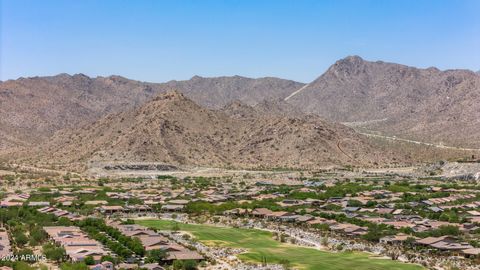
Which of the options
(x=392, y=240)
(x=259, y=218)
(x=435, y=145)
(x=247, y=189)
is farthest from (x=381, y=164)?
(x=392, y=240)

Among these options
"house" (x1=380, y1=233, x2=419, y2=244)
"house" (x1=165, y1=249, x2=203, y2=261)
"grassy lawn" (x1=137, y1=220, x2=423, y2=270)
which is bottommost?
"grassy lawn" (x1=137, y1=220, x2=423, y2=270)

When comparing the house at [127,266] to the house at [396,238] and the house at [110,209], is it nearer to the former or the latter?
the house at [396,238]

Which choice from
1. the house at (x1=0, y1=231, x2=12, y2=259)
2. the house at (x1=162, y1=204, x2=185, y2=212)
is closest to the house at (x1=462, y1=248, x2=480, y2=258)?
the house at (x1=0, y1=231, x2=12, y2=259)

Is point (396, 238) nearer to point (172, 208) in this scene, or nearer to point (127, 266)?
point (127, 266)

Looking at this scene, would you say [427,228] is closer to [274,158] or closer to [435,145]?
[274,158]

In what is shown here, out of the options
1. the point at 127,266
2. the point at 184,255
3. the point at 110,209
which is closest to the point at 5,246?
the point at 127,266

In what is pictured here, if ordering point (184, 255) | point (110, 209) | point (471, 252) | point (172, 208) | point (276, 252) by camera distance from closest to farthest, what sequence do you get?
point (184, 255)
point (471, 252)
point (276, 252)
point (110, 209)
point (172, 208)

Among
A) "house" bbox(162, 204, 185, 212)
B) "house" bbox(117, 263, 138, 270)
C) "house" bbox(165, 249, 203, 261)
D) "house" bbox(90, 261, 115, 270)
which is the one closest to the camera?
"house" bbox(90, 261, 115, 270)

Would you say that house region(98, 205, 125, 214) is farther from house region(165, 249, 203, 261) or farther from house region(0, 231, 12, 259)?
house region(165, 249, 203, 261)
